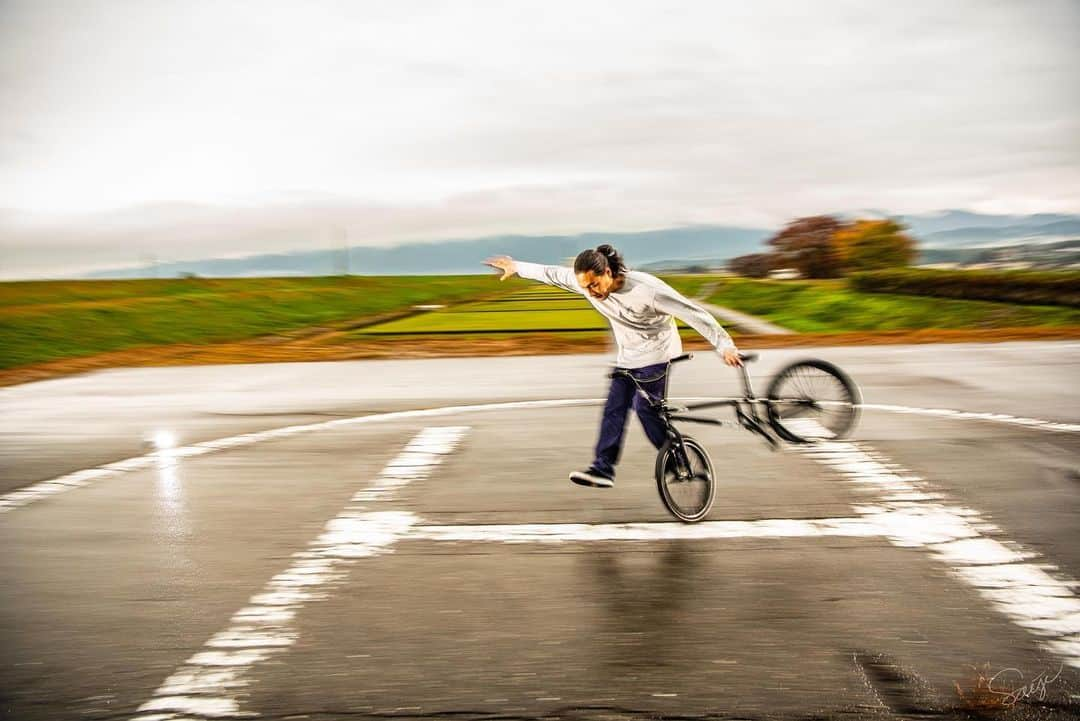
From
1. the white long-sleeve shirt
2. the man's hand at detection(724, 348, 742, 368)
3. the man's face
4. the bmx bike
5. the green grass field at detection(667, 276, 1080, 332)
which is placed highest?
the man's face

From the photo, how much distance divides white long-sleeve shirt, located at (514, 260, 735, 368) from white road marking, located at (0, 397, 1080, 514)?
477cm

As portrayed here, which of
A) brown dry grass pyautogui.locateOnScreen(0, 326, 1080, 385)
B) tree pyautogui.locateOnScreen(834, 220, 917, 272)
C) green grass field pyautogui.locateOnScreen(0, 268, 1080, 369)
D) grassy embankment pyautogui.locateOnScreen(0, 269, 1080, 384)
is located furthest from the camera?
tree pyautogui.locateOnScreen(834, 220, 917, 272)

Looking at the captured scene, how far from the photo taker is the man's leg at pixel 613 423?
7129 mm

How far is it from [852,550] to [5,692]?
4.38 metres

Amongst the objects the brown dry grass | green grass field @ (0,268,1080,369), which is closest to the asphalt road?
the brown dry grass

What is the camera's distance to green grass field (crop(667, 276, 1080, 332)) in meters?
41.2

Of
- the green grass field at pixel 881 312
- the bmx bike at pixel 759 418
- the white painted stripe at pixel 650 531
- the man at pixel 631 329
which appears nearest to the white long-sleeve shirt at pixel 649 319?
the man at pixel 631 329

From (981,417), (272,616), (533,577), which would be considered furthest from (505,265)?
(981,417)

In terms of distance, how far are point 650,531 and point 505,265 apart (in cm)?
242

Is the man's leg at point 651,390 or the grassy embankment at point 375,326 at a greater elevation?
the man's leg at point 651,390

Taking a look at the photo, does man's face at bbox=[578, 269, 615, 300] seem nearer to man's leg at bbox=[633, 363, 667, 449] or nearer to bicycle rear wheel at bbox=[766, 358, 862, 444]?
man's leg at bbox=[633, 363, 667, 449]

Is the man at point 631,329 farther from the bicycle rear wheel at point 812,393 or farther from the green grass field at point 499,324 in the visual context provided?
the green grass field at point 499,324

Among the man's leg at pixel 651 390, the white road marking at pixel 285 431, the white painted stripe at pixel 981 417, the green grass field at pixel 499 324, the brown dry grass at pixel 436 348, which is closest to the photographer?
the man's leg at pixel 651 390

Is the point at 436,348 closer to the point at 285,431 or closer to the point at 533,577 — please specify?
the point at 285,431
